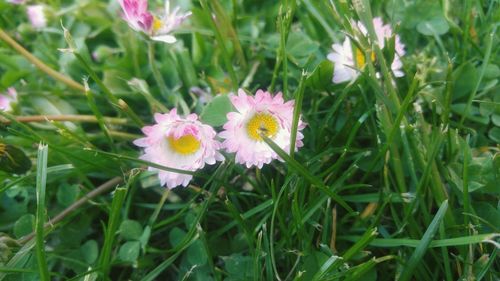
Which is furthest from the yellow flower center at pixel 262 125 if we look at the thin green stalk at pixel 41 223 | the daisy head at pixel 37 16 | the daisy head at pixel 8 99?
the daisy head at pixel 37 16

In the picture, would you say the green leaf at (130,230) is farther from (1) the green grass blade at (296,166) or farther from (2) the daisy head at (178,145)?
(1) the green grass blade at (296,166)

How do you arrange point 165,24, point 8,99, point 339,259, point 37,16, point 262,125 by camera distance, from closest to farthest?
point 339,259 → point 262,125 → point 165,24 → point 8,99 → point 37,16

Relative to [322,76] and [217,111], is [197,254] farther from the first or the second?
[322,76]

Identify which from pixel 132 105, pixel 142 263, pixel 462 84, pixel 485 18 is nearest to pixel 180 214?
pixel 142 263

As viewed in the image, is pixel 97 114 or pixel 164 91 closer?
pixel 97 114

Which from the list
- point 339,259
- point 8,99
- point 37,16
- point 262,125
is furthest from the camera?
point 37,16

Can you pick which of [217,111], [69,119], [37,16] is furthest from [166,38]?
[37,16]

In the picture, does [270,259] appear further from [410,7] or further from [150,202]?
[410,7]

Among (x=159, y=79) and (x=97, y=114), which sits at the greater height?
(x=159, y=79)
